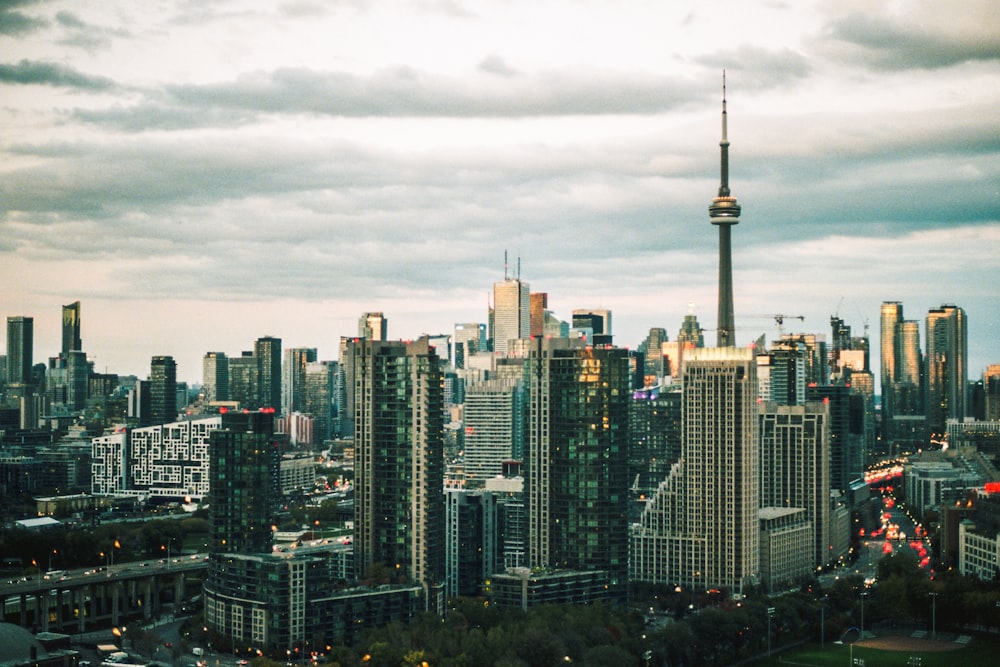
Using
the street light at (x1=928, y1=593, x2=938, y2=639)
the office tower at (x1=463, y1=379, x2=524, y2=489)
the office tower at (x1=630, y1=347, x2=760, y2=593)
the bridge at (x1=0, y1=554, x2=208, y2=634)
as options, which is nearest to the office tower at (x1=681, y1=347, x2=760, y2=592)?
the office tower at (x1=630, y1=347, x2=760, y2=593)

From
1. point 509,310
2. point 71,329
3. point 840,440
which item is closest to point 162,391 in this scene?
point 71,329

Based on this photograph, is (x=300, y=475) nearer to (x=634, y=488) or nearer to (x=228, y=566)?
(x=634, y=488)

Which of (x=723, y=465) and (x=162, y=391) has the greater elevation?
(x=162, y=391)

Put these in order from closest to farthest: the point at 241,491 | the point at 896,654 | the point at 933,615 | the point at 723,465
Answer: the point at 896,654, the point at 933,615, the point at 241,491, the point at 723,465

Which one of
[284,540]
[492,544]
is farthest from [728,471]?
[284,540]

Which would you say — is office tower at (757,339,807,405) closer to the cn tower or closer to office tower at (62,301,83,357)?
the cn tower

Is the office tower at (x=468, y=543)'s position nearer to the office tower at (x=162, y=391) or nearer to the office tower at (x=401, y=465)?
the office tower at (x=401, y=465)

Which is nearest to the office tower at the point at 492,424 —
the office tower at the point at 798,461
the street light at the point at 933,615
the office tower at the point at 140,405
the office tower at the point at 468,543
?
the office tower at the point at 798,461

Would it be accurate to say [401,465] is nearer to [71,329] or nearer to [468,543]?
[468,543]
